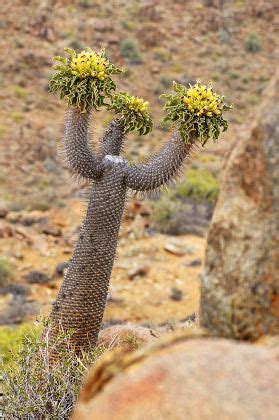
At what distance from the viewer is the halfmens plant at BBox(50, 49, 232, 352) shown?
5.02 meters

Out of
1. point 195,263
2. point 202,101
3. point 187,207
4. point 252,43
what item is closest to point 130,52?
point 252,43

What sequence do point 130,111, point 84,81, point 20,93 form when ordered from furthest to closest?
point 20,93 → point 130,111 → point 84,81

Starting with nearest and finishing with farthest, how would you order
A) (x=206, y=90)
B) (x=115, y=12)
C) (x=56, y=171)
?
(x=206, y=90) → (x=56, y=171) → (x=115, y=12)

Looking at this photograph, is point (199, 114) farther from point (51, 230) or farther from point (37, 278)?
point (51, 230)

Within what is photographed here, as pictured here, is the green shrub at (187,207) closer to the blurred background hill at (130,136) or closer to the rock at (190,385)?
the blurred background hill at (130,136)

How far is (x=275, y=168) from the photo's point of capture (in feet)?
7.25

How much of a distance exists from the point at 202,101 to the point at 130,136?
16550 millimetres

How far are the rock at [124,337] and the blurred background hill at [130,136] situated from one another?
1.54 ft

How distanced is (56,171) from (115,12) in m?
13.3

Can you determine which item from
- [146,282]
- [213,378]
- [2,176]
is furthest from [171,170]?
[2,176]

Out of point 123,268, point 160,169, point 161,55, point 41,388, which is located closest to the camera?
point 41,388

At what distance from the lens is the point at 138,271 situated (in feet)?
37.7

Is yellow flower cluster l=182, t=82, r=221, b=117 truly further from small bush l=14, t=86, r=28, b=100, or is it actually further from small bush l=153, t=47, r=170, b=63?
small bush l=153, t=47, r=170, b=63

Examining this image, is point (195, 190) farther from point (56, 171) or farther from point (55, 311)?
point (55, 311)
